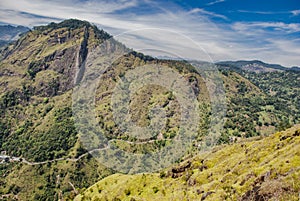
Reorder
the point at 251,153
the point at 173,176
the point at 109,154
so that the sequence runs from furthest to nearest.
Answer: the point at 109,154 → the point at 173,176 → the point at 251,153

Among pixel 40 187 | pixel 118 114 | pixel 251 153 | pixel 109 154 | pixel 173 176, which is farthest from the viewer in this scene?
pixel 118 114

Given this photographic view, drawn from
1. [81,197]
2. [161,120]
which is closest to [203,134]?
[161,120]

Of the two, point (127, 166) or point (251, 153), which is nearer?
point (251, 153)

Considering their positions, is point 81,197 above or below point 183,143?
above

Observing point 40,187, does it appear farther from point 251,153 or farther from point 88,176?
point 251,153

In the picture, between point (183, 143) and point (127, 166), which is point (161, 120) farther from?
point (127, 166)

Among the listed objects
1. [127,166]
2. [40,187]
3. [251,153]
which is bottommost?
[40,187]
